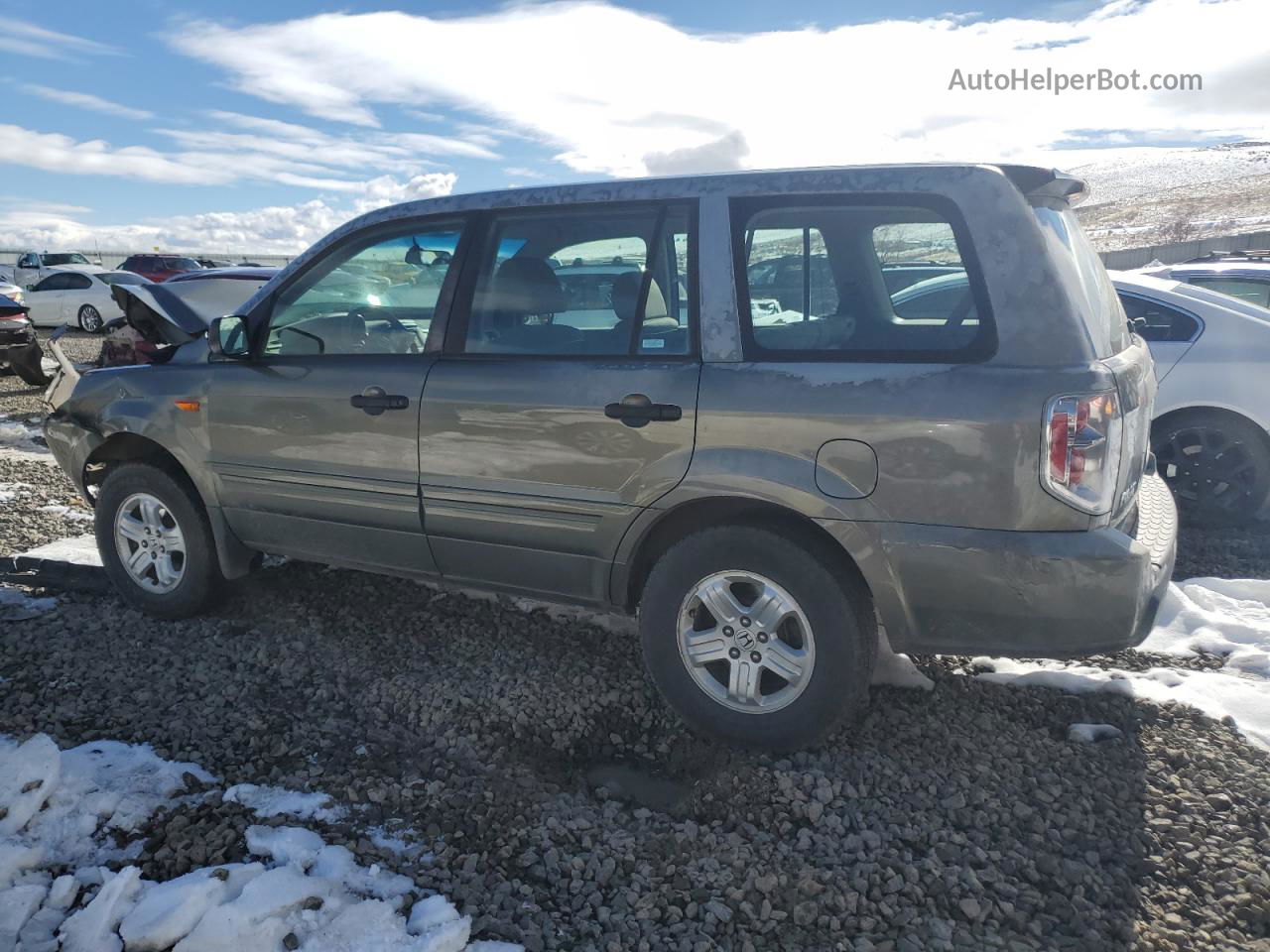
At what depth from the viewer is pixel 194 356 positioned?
4.26 m

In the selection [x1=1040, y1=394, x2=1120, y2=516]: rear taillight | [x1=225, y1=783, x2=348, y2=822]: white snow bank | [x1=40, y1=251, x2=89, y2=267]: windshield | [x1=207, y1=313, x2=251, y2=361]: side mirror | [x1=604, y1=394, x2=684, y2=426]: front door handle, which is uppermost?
[x1=40, y1=251, x2=89, y2=267]: windshield

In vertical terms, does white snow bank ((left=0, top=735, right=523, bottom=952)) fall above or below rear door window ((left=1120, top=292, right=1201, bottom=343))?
below

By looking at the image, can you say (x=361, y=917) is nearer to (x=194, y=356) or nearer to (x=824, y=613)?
(x=824, y=613)

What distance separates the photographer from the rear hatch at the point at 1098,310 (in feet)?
9.32

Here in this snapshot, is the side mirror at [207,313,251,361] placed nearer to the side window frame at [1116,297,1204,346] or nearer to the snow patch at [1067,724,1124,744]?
the snow patch at [1067,724,1124,744]

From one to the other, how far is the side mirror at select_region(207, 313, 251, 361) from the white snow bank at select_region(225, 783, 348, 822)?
1861mm

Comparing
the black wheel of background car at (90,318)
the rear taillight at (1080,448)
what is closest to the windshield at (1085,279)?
the rear taillight at (1080,448)

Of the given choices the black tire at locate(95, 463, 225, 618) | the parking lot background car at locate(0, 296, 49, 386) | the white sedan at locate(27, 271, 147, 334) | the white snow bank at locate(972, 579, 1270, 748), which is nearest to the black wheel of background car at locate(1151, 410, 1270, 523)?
the white snow bank at locate(972, 579, 1270, 748)

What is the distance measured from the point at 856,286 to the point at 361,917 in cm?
239

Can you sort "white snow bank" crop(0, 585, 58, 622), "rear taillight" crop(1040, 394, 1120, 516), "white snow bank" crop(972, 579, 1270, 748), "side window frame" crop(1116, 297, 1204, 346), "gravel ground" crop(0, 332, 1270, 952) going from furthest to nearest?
"side window frame" crop(1116, 297, 1204, 346) → "white snow bank" crop(0, 585, 58, 622) → "white snow bank" crop(972, 579, 1270, 748) → "rear taillight" crop(1040, 394, 1120, 516) → "gravel ground" crop(0, 332, 1270, 952)

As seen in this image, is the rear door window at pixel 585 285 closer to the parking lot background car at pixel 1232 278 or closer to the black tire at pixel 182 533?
the black tire at pixel 182 533

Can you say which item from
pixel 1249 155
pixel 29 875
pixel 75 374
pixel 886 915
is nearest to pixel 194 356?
pixel 75 374

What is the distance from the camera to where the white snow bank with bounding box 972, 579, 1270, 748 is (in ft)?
12.0

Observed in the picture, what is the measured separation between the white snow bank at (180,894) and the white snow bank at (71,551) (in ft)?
8.47
